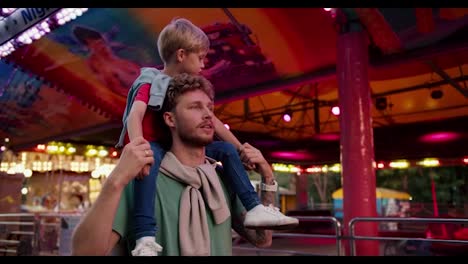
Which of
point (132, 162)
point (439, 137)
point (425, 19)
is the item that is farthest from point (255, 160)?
point (439, 137)

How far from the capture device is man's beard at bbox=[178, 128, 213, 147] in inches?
45.5

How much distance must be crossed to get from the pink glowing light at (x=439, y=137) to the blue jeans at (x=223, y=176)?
975 cm

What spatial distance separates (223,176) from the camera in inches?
50.3

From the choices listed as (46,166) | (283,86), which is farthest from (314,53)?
(46,166)

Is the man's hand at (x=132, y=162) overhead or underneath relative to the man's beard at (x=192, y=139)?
underneath

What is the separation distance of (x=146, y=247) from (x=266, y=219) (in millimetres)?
330

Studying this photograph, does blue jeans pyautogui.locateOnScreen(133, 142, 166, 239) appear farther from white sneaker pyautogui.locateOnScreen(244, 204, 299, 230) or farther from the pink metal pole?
the pink metal pole

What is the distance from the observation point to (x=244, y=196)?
1248 mm

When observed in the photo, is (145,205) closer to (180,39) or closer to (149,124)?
(149,124)

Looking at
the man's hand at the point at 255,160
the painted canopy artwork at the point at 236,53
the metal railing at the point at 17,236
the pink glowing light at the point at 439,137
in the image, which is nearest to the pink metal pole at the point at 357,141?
the painted canopy artwork at the point at 236,53

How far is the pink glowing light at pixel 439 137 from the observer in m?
9.84

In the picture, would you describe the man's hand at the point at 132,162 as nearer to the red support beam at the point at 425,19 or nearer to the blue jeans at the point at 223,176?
the blue jeans at the point at 223,176

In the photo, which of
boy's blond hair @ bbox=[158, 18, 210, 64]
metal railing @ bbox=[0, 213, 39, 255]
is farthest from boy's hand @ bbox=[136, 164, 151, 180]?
metal railing @ bbox=[0, 213, 39, 255]

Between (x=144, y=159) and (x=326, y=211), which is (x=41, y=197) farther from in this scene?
(x=144, y=159)
